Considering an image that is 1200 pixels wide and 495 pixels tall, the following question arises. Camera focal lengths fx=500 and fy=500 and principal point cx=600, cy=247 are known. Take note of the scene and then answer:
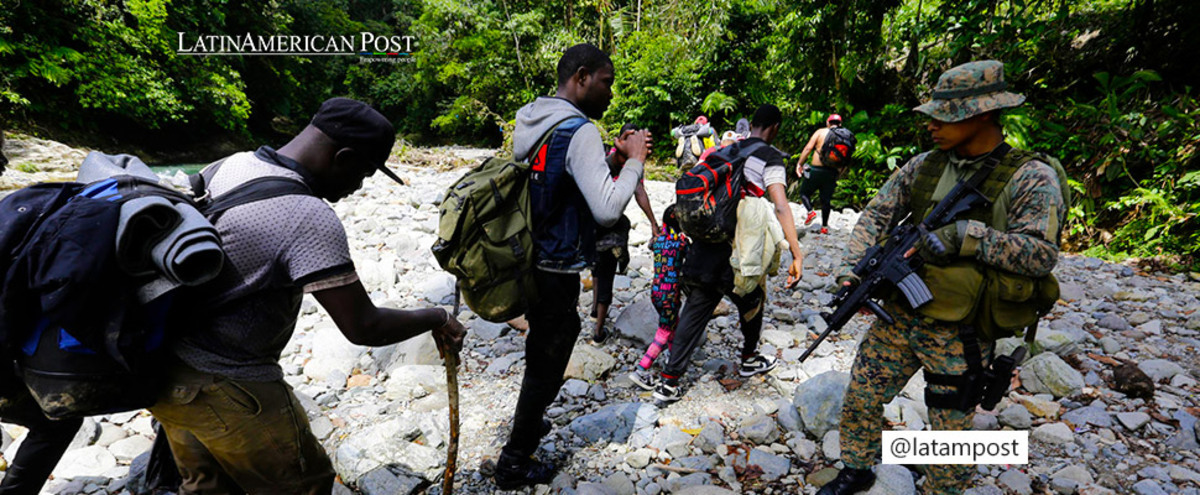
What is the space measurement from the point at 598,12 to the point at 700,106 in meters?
6.61

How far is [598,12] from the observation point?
1853cm

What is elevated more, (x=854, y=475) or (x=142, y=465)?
(x=854, y=475)

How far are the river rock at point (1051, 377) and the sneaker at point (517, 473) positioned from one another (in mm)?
3204

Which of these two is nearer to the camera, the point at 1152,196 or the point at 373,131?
the point at 373,131

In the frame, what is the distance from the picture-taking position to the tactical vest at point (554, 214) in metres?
2.12

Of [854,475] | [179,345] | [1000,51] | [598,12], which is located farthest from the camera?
[598,12]

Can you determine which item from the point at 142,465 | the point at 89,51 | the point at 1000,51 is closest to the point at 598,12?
the point at 1000,51

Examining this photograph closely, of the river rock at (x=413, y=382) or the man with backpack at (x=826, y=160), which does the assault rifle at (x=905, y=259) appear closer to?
the river rock at (x=413, y=382)

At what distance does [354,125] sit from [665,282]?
2.37m

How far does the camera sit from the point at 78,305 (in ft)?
3.68

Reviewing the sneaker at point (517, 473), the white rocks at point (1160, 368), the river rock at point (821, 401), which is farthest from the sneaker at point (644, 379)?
the white rocks at point (1160, 368)

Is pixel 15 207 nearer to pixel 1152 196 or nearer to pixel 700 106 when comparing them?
pixel 1152 196

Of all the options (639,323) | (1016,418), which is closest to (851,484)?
(1016,418)

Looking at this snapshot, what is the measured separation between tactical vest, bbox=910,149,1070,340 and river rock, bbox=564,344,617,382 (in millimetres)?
2147
